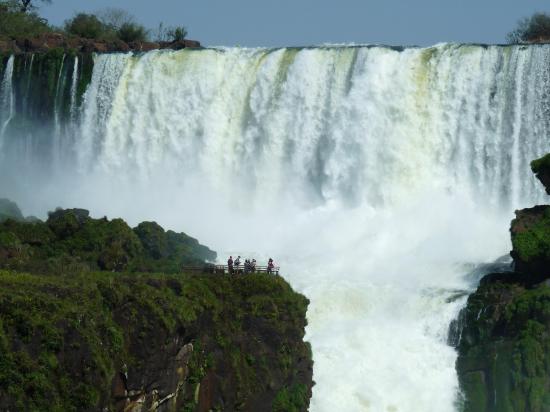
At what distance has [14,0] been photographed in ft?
286

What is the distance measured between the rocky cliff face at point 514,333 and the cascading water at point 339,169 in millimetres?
743

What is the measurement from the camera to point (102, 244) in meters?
40.4

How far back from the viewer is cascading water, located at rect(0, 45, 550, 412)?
38875 millimetres

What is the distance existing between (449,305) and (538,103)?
10.8 m

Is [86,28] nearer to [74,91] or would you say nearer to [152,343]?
[74,91]

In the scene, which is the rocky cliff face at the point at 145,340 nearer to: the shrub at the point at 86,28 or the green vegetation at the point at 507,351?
the green vegetation at the point at 507,351

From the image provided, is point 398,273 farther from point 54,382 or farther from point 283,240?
point 54,382

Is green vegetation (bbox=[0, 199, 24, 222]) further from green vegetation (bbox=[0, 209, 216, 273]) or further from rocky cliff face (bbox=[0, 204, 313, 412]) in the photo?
rocky cliff face (bbox=[0, 204, 313, 412])

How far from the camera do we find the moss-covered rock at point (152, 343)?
76.1 ft

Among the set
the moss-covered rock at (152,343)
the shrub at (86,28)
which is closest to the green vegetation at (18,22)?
the shrub at (86,28)

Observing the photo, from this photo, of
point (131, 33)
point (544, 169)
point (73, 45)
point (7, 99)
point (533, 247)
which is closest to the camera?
point (533, 247)

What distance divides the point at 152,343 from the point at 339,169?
25.2 metres

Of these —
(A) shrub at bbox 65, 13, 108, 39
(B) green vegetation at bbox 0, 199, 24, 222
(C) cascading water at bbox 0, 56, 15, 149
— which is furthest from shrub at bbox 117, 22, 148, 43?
Answer: (B) green vegetation at bbox 0, 199, 24, 222

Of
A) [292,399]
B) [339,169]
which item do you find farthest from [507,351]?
[339,169]
